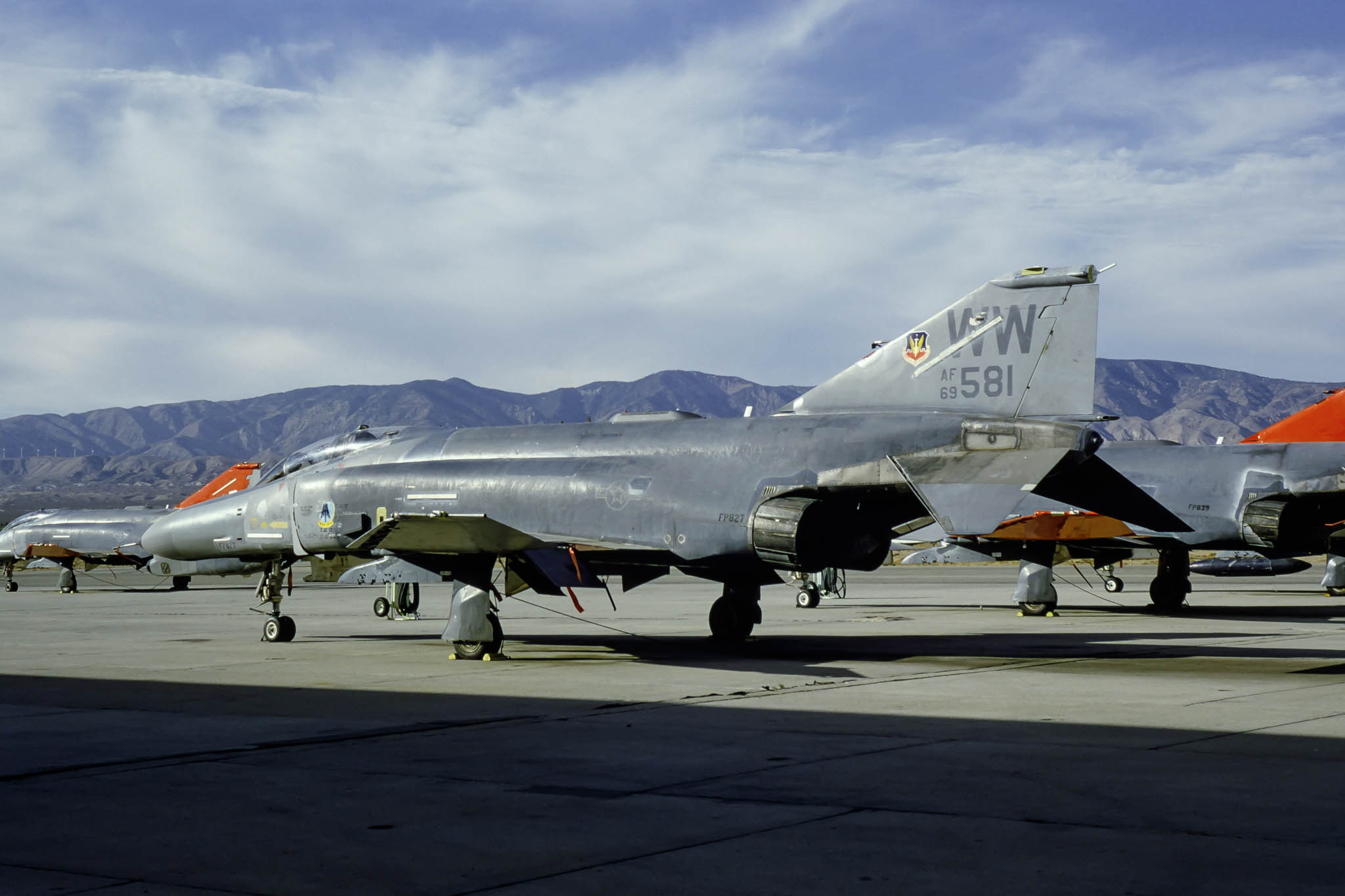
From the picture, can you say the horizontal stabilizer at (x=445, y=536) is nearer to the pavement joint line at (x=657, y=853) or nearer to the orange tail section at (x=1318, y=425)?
the pavement joint line at (x=657, y=853)

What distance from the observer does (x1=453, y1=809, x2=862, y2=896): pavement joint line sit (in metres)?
5.19

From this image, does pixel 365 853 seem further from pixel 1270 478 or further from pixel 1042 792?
pixel 1270 478

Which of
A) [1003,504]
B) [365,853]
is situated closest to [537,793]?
[365,853]

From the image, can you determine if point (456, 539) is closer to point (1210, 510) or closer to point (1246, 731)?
point (1246, 731)

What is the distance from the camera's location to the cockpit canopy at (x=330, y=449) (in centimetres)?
1892

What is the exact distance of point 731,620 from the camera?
17844 millimetres

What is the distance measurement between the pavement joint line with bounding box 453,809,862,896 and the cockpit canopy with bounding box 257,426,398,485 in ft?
44.7

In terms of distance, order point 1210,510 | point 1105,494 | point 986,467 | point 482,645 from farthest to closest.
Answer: point 1210,510 < point 482,645 < point 1105,494 < point 986,467

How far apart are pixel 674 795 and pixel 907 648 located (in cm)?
1101

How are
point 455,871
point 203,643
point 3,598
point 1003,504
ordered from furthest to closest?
point 3,598 < point 203,643 < point 1003,504 < point 455,871

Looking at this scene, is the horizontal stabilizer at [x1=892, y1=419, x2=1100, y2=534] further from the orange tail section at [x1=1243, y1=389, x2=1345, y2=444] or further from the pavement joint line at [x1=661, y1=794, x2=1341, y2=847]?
the orange tail section at [x1=1243, y1=389, x2=1345, y2=444]

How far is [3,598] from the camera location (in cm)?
3906

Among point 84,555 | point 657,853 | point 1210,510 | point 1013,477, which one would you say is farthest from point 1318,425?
point 84,555

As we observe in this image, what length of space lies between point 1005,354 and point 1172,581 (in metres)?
14.9
